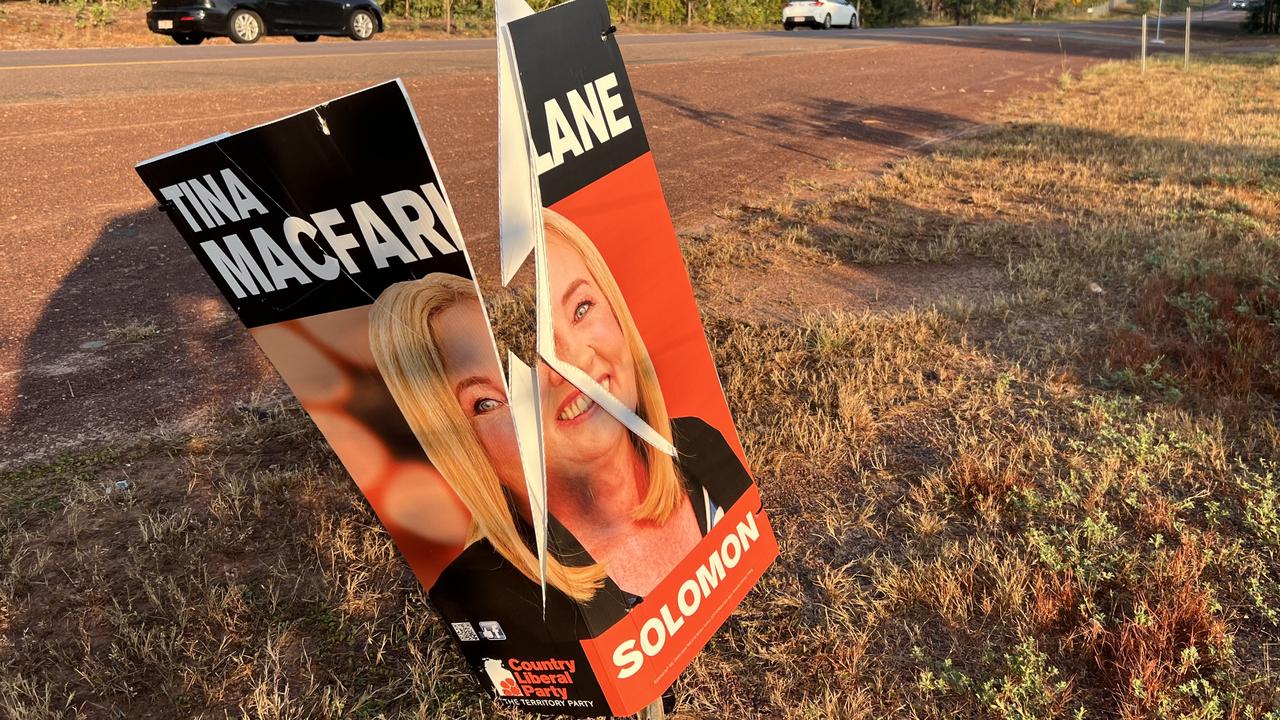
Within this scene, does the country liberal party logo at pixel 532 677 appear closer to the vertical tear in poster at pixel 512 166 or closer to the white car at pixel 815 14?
the vertical tear in poster at pixel 512 166

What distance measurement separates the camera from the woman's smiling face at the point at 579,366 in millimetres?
1764

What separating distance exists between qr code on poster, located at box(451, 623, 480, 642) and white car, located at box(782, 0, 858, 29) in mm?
34112

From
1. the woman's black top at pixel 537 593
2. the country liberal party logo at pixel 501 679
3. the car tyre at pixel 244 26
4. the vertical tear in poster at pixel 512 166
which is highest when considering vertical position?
the car tyre at pixel 244 26

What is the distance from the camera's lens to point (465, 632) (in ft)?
7.00

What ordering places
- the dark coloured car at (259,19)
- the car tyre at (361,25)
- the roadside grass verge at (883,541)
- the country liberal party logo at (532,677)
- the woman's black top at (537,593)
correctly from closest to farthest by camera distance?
the woman's black top at (537,593) → the country liberal party logo at (532,677) → the roadside grass verge at (883,541) → the dark coloured car at (259,19) → the car tyre at (361,25)

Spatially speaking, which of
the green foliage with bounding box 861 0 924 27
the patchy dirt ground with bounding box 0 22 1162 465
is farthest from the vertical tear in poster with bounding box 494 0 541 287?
the green foliage with bounding box 861 0 924 27

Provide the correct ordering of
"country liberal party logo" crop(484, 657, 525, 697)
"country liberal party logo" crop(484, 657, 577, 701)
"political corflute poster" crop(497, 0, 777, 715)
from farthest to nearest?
"country liberal party logo" crop(484, 657, 525, 697)
"country liberal party logo" crop(484, 657, 577, 701)
"political corflute poster" crop(497, 0, 777, 715)

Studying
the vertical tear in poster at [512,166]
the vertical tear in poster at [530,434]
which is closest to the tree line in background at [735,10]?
the vertical tear in poster at [512,166]

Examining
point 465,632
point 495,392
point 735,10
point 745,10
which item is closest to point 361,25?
point 465,632

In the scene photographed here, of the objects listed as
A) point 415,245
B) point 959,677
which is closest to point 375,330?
point 415,245

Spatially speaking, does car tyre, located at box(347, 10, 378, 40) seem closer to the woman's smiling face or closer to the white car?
the white car

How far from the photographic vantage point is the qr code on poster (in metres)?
2.11

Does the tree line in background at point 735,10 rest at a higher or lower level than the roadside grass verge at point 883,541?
higher

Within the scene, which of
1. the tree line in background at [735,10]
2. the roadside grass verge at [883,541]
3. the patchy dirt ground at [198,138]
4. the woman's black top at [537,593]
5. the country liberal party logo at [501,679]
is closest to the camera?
the woman's black top at [537,593]
